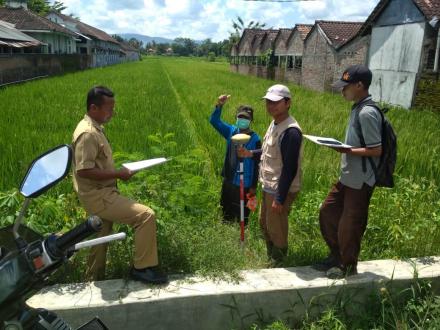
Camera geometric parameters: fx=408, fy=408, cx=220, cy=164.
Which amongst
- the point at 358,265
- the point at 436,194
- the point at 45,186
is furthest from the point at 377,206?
the point at 45,186

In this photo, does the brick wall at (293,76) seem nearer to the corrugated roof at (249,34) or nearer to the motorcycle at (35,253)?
the corrugated roof at (249,34)

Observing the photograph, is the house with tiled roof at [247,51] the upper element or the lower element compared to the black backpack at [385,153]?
upper

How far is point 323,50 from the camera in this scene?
22688 millimetres

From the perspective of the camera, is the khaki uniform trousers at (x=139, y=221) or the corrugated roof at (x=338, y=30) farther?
the corrugated roof at (x=338, y=30)

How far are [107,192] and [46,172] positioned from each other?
130 cm

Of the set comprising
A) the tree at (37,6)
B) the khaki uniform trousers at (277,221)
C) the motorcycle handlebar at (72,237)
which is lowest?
the khaki uniform trousers at (277,221)

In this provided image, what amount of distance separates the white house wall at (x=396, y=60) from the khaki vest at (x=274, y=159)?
12.3 meters

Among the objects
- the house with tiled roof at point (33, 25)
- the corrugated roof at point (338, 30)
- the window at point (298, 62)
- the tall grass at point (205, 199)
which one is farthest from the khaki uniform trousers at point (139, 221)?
the house with tiled roof at point (33, 25)

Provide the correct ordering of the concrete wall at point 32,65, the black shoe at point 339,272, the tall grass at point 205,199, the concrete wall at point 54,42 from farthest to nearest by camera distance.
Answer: the concrete wall at point 54,42 → the concrete wall at point 32,65 → the tall grass at point 205,199 → the black shoe at point 339,272

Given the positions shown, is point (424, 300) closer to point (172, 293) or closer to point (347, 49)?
point (172, 293)

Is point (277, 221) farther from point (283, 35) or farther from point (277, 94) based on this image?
point (283, 35)

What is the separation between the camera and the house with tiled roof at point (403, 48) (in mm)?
13195

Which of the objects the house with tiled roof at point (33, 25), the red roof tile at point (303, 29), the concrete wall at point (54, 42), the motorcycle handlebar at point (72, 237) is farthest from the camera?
the concrete wall at point (54, 42)

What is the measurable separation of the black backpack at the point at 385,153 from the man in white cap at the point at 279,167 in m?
0.45
